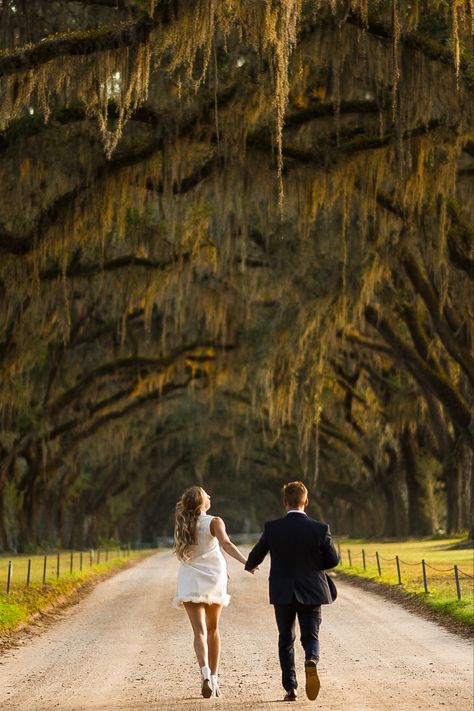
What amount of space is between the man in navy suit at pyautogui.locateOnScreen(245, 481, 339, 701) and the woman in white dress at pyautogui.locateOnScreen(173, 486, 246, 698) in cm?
39

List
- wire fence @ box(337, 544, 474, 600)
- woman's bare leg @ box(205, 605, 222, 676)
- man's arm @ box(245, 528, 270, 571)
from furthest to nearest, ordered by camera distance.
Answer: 1. wire fence @ box(337, 544, 474, 600)
2. woman's bare leg @ box(205, 605, 222, 676)
3. man's arm @ box(245, 528, 270, 571)

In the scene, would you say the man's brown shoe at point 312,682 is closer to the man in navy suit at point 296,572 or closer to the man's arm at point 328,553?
the man in navy suit at point 296,572

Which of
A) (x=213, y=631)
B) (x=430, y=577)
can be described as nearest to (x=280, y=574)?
(x=213, y=631)

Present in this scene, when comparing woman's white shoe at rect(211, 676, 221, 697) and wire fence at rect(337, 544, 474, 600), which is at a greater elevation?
wire fence at rect(337, 544, 474, 600)

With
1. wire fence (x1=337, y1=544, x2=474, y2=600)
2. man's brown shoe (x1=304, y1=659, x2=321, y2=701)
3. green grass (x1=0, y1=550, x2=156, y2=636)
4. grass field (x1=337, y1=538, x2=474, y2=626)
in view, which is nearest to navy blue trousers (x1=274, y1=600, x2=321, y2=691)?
man's brown shoe (x1=304, y1=659, x2=321, y2=701)

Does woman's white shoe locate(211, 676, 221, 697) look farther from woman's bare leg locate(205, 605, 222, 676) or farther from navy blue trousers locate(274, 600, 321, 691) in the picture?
navy blue trousers locate(274, 600, 321, 691)

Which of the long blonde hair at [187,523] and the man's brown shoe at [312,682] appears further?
the long blonde hair at [187,523]

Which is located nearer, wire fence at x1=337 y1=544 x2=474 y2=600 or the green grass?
the green grass

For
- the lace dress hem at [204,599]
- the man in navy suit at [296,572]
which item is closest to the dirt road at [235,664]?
the man in navy suit at [296,572]

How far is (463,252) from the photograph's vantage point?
22.2 meters

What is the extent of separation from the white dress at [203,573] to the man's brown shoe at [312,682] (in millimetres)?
804

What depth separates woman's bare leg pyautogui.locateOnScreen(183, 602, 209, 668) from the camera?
7.43m

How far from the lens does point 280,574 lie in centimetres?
731

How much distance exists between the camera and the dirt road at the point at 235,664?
7.52m
